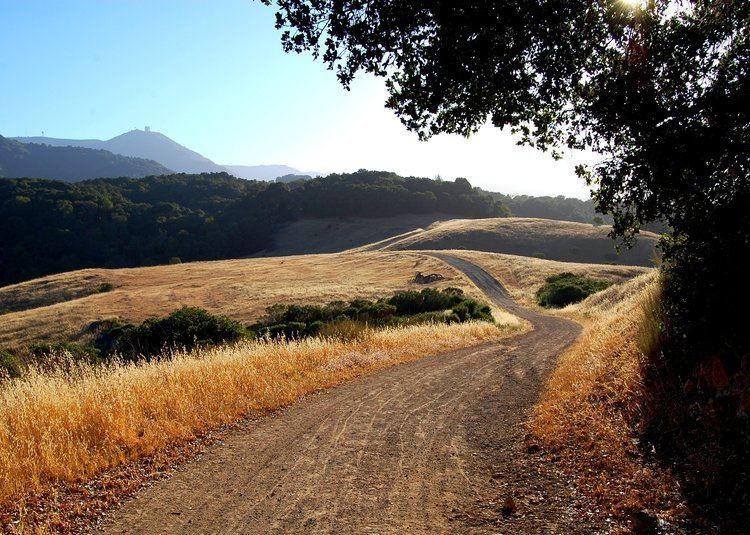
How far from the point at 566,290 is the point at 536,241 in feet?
157

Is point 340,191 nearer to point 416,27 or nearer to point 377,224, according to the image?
point 377,224

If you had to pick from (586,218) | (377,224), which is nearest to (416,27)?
(377,224)

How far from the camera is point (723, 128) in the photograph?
216 inches

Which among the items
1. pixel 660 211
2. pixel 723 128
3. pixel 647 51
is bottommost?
pixel 660 211

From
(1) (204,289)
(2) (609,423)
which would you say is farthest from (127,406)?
(1) (204,289)

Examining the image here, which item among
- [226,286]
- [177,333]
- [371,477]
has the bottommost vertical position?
[226,286]

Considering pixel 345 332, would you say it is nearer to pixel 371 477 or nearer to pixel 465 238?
pixel 371 477

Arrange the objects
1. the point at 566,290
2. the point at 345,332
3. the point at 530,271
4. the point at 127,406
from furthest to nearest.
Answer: the point at 530,271 < the point at 566,290 < the point at 345,332 < the point at 127,406

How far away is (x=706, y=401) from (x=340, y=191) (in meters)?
128

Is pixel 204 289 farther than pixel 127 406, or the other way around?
pixel 204 289

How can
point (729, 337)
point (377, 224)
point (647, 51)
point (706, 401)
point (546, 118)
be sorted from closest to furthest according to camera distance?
1. point (706, 401)
2. point (729, 337)
3. point (647, 51)
4. point (546, 118)
5. point (377, 224)

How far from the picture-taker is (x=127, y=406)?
7188 mm

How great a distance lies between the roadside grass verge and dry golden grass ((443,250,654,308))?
39.6 meters

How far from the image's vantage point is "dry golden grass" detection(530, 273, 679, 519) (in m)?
4.48
